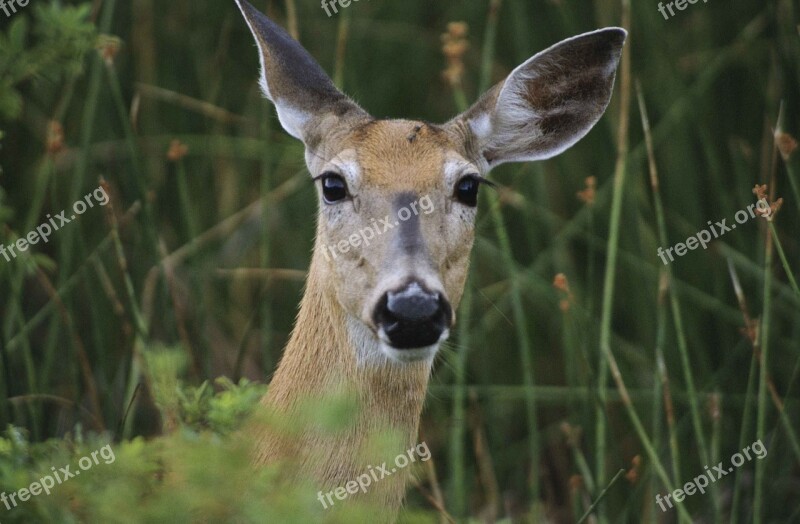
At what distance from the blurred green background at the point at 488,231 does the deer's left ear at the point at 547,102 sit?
1.43ft

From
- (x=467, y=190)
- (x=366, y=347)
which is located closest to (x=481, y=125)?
(x=467, y=190)

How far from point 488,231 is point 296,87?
11.2 feet

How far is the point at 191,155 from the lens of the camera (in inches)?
320

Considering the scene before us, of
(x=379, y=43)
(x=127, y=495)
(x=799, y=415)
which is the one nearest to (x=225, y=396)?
(x=127, y=495)

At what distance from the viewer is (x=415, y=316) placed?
3.75m

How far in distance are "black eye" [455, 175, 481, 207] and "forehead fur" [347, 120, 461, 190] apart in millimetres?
109

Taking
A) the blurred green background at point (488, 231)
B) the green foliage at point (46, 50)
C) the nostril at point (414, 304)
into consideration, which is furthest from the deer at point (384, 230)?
the green foliage at point (46, 50)

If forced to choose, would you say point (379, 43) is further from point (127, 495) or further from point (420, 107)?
point (127, 495)

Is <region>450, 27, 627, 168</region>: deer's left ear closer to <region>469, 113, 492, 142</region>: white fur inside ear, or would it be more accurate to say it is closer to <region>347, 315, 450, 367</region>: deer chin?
<region>469, 113, 492, 142</region>: white fur inside ear

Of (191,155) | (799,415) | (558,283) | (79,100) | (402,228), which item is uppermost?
(79,100)

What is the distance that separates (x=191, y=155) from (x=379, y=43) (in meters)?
1.76

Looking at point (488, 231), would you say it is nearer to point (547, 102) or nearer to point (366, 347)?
point (547, 102)

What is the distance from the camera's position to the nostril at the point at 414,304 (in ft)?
12.3

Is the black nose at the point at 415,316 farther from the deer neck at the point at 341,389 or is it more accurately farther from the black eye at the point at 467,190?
the black eye at the point at 467,190
